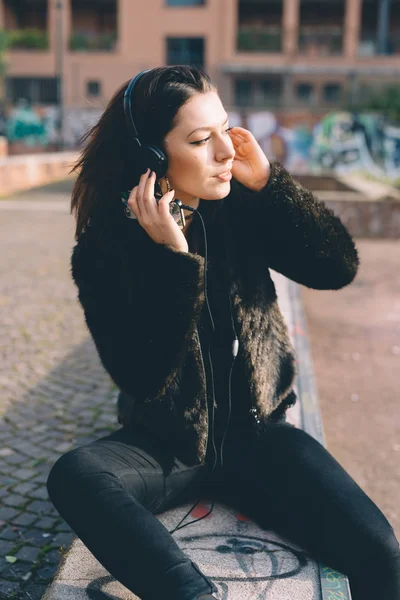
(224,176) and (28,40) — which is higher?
(28,40)

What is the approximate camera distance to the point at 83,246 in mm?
Result: 2324

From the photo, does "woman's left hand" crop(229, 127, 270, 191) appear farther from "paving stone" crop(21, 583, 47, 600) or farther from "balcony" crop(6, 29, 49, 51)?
"balcony" crop(6, 29, 49, 51)

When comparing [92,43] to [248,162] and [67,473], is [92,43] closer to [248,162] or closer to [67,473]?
[248,162]

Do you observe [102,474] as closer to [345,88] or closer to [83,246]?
[83,246]

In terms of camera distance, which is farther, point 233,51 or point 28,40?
point 28,40

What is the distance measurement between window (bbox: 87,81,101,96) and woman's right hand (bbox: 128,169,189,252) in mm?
38246

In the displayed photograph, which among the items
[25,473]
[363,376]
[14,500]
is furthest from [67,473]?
[363,376]

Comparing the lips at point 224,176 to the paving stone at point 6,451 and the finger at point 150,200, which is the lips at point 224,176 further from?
the paving stone at point 6,451

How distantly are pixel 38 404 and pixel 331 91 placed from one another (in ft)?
123

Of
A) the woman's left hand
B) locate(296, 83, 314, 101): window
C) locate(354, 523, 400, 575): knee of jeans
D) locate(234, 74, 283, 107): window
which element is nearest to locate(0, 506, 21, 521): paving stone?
locate(354, 523, 400, 575): knee of jeans

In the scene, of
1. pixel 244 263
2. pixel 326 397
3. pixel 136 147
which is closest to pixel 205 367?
pixel 244 263

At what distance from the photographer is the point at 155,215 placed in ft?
7.11

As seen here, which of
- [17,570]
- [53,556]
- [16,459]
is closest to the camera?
[17,570]

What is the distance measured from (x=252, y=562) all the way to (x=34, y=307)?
481 cm
